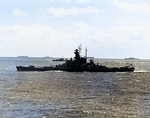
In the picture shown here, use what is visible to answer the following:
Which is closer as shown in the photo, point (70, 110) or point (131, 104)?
point (70, 110)

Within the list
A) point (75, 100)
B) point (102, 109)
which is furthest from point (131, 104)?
point (75, 100)

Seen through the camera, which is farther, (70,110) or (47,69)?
(47,69)

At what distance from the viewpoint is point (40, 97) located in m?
55.4

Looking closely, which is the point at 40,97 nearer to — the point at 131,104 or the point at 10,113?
the point at 10,113

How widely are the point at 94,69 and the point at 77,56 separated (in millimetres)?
11215

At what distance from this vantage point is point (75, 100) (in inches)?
2040

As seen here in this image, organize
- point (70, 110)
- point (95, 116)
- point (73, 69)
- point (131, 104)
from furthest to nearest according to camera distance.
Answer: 1. point (73, 69)
2. point (131, 104)
3. point (70, 110)
4. point (95, 116)

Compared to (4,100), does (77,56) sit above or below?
above

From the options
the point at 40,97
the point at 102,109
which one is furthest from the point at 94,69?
the point at 102,109

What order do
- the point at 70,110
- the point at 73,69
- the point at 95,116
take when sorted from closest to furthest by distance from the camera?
the point at 95,116 < the point at 70,110 < the point at 73,69

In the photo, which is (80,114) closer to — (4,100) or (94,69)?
(4,100)

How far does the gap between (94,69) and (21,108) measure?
9839 centimetres

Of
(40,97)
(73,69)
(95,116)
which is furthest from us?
(73,69)

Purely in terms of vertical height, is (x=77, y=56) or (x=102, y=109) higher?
(x=77, y=56)
